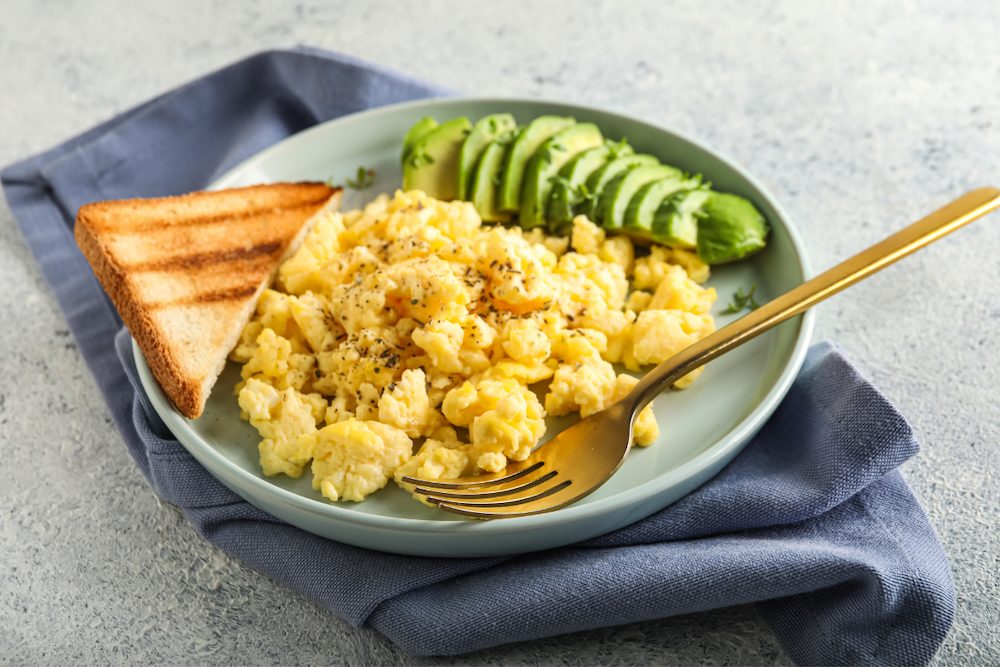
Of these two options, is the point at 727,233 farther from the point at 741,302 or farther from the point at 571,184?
the point at 571,184

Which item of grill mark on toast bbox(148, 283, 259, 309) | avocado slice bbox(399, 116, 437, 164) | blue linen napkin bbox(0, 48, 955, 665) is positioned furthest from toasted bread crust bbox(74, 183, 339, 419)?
avocado slice bbox(399, 116, 437, 164)

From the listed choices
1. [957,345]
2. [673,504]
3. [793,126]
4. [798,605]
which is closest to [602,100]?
[793,126]

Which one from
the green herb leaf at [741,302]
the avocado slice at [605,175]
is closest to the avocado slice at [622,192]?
the avocado slice at [605,175]

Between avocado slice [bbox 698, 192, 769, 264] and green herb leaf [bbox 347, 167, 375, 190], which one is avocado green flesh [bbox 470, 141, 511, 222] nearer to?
green herb leaf [bbox 347, 167, 375, 190]

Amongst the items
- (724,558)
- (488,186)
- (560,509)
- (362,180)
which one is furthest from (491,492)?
(362,180)

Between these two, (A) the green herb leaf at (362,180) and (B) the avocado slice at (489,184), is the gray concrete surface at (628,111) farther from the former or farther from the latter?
(B) the avocado slice at (489,184)

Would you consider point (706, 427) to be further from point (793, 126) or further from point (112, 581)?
point (793, 126)
